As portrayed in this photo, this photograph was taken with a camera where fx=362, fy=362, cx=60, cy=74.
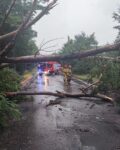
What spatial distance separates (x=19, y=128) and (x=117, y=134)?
9.45 ft

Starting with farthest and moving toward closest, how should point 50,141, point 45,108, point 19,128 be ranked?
point 45,108, point 19,128, point 50,141

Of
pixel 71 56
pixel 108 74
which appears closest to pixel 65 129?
pixel 71 56

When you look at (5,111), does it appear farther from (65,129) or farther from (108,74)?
(108,74)

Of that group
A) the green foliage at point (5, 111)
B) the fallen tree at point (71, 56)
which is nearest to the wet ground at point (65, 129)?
the green foliage at point (5, 111)

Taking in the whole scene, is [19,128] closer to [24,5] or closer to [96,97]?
[96,97]

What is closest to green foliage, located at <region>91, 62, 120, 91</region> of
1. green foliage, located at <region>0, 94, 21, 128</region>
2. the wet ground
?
the wet ground

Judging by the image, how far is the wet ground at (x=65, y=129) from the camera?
8422 mm

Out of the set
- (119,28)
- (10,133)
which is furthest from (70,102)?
(119,28)

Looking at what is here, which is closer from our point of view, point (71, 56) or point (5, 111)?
point (71, 56)

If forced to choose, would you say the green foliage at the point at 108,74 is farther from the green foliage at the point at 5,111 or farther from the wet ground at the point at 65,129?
the green foliage at the point at 5,111

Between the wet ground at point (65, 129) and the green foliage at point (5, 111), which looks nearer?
the wet ground at point (65, 129)

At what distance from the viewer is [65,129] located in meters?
10.2

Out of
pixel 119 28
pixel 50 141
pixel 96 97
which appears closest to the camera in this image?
pixel 50 141

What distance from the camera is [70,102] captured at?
54.0 ft
